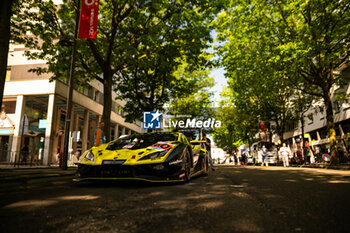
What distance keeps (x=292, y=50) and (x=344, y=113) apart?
15.0 meters

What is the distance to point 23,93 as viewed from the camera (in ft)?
69.4

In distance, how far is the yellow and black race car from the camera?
15.4ft

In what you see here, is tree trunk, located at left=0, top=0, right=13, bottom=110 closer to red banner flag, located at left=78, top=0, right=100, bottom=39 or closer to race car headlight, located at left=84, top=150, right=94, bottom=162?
race car headlight, located at left=84, top=150, right=94, bottom=162

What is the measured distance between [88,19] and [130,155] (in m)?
7.89

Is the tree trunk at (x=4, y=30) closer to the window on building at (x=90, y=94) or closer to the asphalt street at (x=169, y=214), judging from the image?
the asphalt street at (x=169, y=214)

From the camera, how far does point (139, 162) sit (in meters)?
4.72

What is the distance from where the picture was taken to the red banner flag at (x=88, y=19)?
10.8 m

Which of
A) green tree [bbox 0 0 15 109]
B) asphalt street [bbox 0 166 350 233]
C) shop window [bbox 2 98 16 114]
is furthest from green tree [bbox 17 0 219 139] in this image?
asphalt street [bbox 0 166 350 233]

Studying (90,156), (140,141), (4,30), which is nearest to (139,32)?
(4,30)

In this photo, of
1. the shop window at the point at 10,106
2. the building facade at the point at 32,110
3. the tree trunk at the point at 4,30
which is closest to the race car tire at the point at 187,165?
the tree trunk at the point at 4,30

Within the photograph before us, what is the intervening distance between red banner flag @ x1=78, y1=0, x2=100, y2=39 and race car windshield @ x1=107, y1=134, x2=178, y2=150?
625 centimetres

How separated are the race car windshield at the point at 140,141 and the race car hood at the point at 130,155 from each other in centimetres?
23

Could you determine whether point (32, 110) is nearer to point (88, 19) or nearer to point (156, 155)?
point (88, 19)

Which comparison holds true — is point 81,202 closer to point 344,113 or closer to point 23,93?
point 23,93
